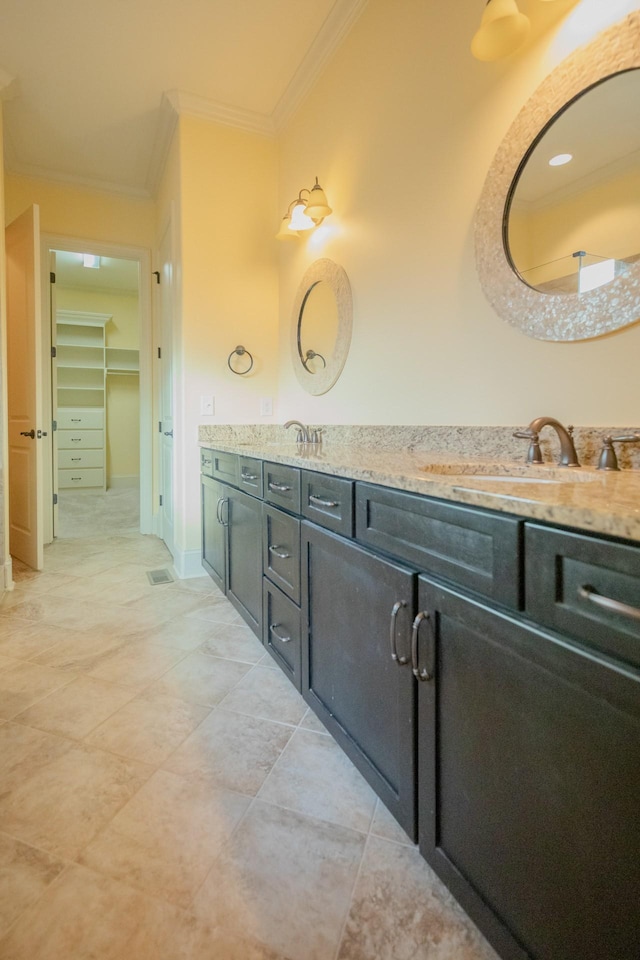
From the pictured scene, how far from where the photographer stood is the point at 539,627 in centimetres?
64

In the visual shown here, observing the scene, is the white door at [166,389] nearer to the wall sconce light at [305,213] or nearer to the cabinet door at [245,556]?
the wall sconce light at [305,213]

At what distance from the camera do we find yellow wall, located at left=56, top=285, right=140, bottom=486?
6.20m

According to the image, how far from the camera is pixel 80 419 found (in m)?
6.17

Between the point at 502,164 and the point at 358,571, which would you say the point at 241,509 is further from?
the point at 502,164

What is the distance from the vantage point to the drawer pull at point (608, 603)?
52cm

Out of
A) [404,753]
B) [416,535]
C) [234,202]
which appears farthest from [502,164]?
[234,202]

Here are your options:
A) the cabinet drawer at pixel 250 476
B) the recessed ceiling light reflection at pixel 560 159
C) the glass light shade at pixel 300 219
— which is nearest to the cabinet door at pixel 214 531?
the cabinet drawer at pixel 250 476

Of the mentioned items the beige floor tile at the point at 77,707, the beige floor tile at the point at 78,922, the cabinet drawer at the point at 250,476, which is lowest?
the beige floor tile at the point at 78,922

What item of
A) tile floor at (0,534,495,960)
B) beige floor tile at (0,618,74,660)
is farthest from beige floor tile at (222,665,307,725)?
beige floor tile at (0,618,74,660)

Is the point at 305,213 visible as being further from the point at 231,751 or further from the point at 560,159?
the point at 231,751

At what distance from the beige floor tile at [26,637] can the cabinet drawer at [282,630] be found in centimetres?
97

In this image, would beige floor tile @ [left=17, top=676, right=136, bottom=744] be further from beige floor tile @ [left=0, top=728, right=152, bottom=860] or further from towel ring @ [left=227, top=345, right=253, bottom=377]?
towel ring @ [left=227, top=345, right=253, bottom=377]

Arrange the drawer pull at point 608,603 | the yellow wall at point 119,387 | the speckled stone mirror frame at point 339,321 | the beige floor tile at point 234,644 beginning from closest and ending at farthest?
the drawer pull at point 608,603, the beige floor tile at point 234,644, the speckled stone mirror frame at point 339,321, the yellow wall at point 119,387

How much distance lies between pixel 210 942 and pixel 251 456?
1364 millimetres
